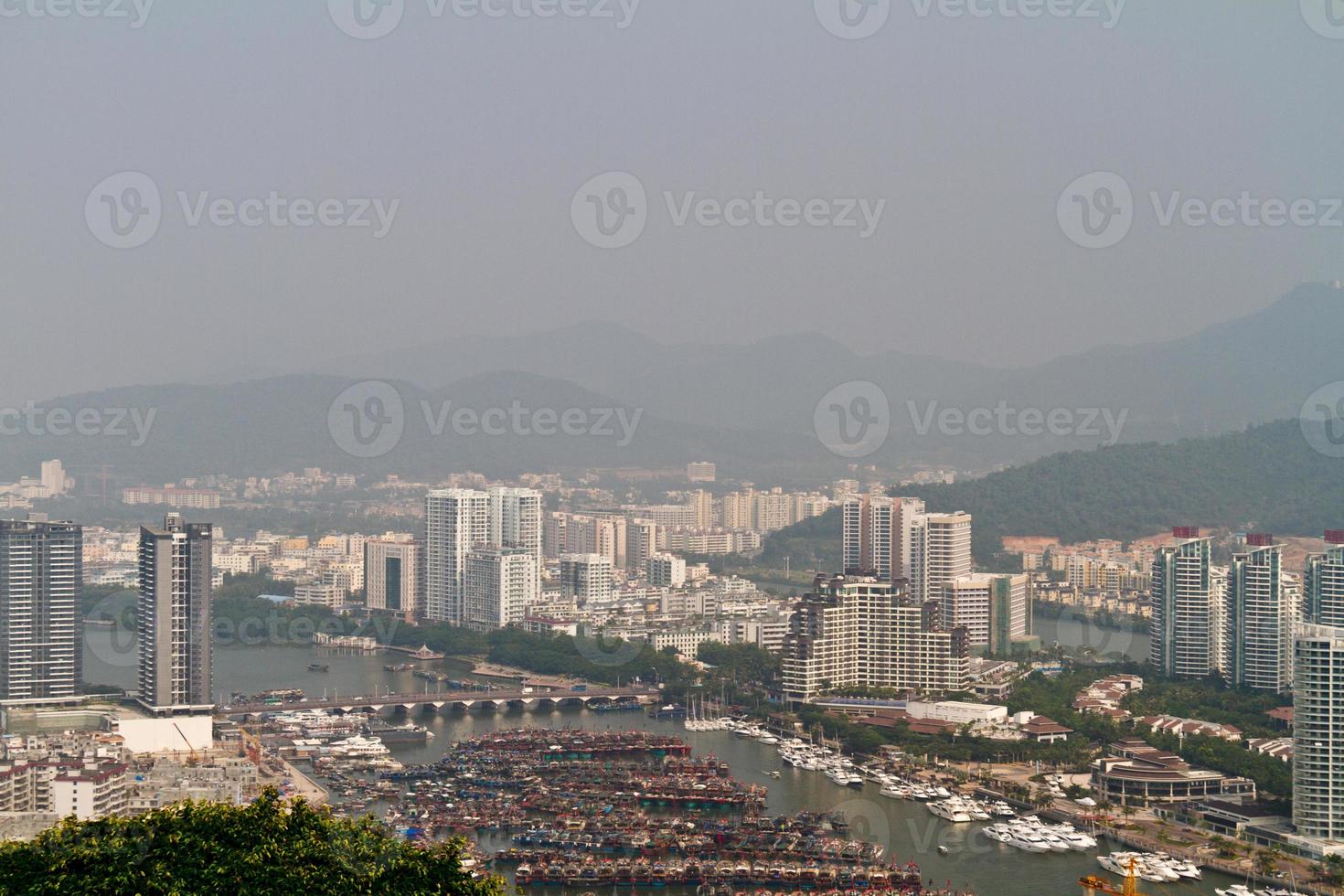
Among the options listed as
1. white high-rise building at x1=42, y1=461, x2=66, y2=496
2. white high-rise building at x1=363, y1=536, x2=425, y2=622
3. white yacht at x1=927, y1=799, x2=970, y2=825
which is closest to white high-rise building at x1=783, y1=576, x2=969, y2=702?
white yacht at x1=927, y1=799, x2=970, y2=825

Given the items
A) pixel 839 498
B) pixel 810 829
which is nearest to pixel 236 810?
pixel 810 829

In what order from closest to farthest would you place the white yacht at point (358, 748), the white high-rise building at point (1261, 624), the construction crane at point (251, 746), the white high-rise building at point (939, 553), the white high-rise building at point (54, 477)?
1. the construction crane at point (251, 746)
2. the white yacht at point (358, 748)
3. the white high-rise building at point (1261, 624)
4. the white high-rise building at point (939, 553)
5. the white high-rise building at point (54, 477)

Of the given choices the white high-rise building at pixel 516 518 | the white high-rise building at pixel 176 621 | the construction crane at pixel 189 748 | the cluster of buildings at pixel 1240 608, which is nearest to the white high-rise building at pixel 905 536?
the cluster of buildings at pixel 1240 608

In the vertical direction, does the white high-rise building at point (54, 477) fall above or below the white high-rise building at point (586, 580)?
above

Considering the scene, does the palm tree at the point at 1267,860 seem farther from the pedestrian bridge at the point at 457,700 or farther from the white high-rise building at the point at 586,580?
the white high-rise building at the point at 586,580

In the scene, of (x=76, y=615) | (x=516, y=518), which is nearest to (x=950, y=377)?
(x=516, y=518)

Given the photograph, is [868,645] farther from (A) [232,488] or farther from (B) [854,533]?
(A) [232,488]

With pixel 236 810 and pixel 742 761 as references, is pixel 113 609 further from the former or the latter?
pixel 236 810
